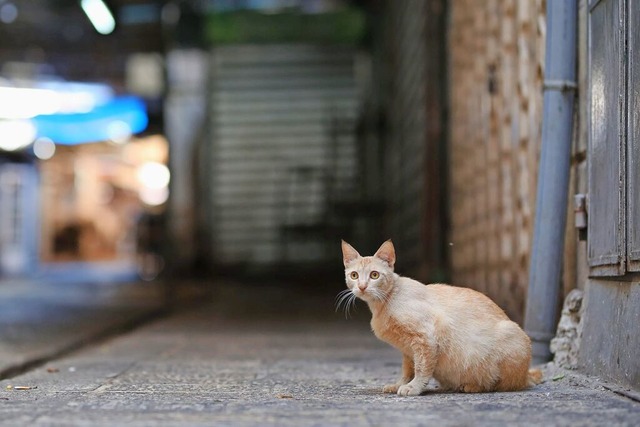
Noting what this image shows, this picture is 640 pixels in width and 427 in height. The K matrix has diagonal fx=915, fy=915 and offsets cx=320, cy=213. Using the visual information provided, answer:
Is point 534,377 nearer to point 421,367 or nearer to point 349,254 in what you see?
point 421,367

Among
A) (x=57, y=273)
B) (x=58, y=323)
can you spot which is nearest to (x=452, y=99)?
(x=58, y=323)

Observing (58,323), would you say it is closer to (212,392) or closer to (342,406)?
(212,392)

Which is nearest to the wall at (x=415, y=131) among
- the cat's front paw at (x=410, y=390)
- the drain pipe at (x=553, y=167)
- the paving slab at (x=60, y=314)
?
the paving slab at (x=60, y=314)

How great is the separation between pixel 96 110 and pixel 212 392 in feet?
51.6

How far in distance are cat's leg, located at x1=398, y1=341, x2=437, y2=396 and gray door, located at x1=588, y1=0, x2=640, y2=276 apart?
35.1 inches

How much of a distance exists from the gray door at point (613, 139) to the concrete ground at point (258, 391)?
2.04 feet

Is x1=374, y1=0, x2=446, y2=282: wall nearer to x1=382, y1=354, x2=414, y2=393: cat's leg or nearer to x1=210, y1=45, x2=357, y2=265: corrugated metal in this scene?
x1=210, y1=45, x2=357, y2=265: corrugated metal

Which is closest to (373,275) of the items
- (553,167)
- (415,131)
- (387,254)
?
(387,254)

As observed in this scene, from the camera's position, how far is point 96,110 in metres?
19.0

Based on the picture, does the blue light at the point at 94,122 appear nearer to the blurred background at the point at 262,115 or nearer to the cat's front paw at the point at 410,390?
the blurred background at the point at 262,115

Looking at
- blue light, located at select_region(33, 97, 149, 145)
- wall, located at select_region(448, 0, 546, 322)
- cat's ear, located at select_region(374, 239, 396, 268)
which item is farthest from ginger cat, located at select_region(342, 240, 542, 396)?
blue light, located at select_region(33, 97, 149, 145)

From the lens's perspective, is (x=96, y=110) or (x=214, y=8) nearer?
(x=214, y=8)

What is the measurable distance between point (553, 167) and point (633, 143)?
1069 mm

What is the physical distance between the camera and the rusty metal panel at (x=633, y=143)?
12.2 feet
